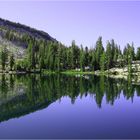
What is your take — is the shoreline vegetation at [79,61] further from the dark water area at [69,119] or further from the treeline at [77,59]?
the dark water area at [69,119]

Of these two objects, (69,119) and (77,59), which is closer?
(69,119)

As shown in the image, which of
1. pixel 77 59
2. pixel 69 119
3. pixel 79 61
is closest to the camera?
pixel 69 119

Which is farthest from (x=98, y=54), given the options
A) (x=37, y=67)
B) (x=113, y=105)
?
(x=113, y=105)

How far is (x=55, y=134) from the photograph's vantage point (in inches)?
1202

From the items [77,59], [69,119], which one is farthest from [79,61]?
[69,119]

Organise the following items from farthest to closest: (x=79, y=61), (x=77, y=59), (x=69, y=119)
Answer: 1. (x=77, y=59)
2. (x=79, y=61)
3. (x=69, y=119)

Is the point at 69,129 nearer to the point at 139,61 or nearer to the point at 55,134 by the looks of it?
the point at 55,134

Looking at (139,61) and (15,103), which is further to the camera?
(139,61)

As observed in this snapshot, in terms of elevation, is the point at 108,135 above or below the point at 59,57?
below

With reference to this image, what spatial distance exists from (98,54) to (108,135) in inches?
5852

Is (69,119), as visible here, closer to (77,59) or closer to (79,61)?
(79,61)

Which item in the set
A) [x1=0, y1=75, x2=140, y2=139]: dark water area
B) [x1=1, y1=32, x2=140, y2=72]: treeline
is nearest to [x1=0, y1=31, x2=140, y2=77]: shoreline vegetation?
[x1=1, y1=32, x2=140, y2=72]: treeline

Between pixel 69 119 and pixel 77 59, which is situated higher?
pixel 77 59

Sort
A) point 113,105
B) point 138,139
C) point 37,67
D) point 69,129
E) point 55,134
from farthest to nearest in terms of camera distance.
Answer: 1. point 37,67
2. point 113,105
3. point 69,129
4. point 55,134
5. point 138,139
